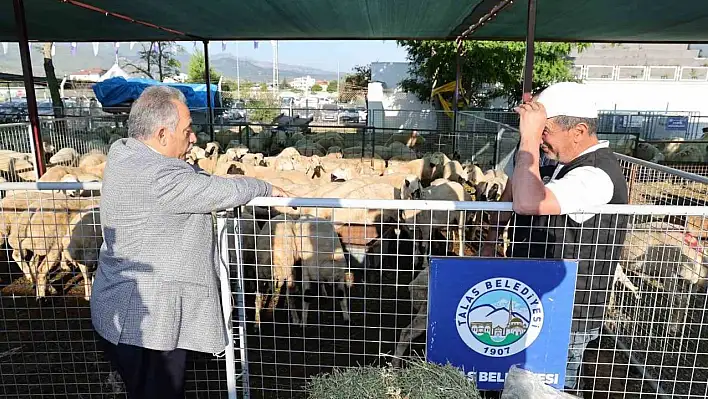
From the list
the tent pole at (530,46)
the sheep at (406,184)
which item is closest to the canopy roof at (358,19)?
the tent pole at (530,46)

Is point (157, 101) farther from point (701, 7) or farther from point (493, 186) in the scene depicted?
point (701, 7)

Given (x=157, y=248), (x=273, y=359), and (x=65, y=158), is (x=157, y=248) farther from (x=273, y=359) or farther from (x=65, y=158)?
(x=65, y=158)

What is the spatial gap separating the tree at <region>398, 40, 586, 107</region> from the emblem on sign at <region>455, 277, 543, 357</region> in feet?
73.4

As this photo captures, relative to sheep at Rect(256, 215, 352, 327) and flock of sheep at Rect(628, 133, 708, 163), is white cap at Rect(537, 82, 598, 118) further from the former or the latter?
flock of sheep at Rect(628, 133, 708, 163)

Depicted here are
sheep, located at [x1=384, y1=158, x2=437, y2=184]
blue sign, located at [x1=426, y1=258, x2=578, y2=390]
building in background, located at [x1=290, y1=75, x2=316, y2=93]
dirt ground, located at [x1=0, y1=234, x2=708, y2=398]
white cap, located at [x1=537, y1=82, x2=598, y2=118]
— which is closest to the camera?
white cap, located at [x1=537, y1=82, x2=598, y2=118]

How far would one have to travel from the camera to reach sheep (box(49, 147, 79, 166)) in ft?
33.5

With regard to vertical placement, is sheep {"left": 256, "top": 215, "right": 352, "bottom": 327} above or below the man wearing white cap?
below

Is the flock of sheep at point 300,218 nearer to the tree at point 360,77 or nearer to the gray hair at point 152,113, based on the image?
the gray hair at point 152,113

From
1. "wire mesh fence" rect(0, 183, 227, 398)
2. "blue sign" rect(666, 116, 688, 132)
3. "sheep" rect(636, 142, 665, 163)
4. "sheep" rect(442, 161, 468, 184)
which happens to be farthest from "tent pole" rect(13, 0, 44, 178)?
"blue sign" rect(666, 116, 688, 132)

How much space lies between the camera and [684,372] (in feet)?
14.8

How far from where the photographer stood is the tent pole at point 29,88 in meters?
7.08

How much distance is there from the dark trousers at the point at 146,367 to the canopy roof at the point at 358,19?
25.4 ft

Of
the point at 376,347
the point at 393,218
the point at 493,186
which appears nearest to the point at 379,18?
the point at 493,186

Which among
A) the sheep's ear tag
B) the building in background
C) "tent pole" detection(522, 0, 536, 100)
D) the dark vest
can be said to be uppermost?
the building in background
